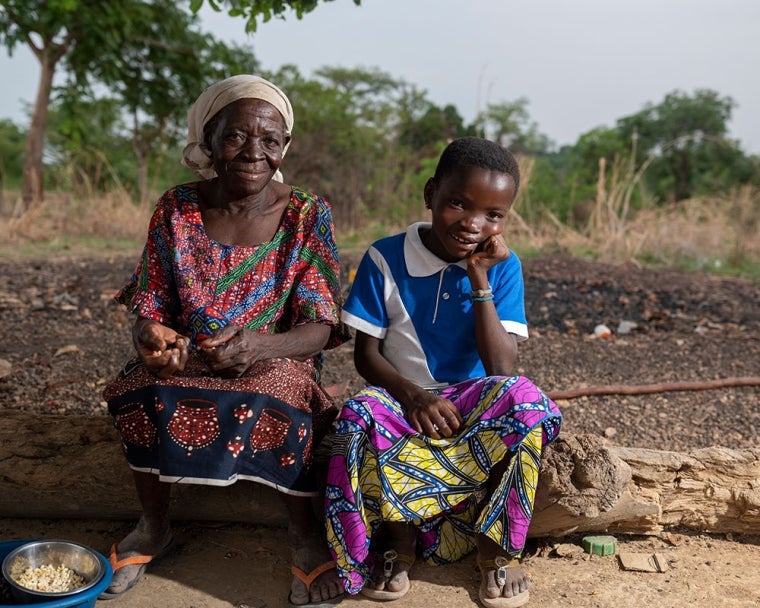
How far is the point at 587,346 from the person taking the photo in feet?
15.9

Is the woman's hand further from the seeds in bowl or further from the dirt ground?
the seeds in bowl

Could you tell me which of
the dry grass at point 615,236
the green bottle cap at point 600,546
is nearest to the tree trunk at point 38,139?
the dry grass at point 615,236

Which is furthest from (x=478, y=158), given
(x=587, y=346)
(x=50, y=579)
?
(x=587, y=346)

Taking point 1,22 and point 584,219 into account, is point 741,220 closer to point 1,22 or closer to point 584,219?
point 584,219

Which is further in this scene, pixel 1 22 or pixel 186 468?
pixel 1 22

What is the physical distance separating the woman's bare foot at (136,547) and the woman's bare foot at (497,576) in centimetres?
104

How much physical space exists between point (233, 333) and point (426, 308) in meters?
0.64

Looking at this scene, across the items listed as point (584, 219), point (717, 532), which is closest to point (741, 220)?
point (584, 219)

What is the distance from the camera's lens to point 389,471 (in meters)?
2.18

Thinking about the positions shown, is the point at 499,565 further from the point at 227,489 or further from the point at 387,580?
the point at 227,489

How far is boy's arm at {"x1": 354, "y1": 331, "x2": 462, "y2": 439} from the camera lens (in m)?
→ 2.21

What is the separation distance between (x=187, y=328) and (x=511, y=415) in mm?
1069

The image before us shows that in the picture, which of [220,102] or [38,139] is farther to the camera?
[38,139]

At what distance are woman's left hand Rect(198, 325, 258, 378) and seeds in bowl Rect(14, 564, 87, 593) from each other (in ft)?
2.30
